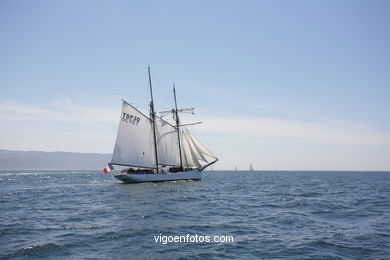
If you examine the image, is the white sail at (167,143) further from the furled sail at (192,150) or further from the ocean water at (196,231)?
the ocean water at (196,231)

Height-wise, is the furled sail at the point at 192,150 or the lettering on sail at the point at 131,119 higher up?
the lettering on sail at the point at 131,119

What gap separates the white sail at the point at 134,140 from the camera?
62322mm

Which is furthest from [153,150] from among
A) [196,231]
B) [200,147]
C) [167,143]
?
[196,231]

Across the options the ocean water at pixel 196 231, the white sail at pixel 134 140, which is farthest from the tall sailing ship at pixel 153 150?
the ocean water at pixel 196 231

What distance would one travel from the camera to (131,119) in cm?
6378

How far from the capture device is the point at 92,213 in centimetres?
2744

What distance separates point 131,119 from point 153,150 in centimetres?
963

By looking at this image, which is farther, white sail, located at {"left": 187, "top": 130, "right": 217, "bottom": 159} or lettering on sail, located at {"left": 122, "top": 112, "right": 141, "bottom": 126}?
white sail, located at {"left": 187, "top": 130, "right": 217, "bottom": 159}

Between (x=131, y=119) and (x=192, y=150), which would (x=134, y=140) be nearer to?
(x=131, y=119)

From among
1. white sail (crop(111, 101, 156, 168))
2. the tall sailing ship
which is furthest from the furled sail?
white sail (crop(111, 101, 156, 168))

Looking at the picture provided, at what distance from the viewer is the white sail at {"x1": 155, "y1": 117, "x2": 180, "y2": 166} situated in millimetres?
70875

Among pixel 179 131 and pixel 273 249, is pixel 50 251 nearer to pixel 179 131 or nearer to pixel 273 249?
pixel 273 249

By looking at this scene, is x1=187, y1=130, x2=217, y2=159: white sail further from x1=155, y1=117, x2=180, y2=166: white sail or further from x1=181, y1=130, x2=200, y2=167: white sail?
x1=155, y1=117, x2=180, y2=166: white sail

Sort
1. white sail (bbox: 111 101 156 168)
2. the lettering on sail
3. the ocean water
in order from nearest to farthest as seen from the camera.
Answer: the ocean water, white sail (bbox: 111 101 156 168), the lettering on sail
